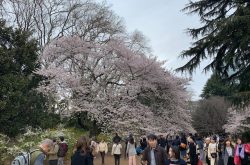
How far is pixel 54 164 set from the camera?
13.3m

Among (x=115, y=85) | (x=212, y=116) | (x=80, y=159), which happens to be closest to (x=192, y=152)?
(x=80, y=159)

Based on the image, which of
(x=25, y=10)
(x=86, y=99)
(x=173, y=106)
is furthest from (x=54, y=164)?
(x=25, y=10)

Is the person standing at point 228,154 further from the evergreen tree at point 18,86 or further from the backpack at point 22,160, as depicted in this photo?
the evergreen tree at point 18,86

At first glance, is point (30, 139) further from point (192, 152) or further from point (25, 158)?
point (25, 158)

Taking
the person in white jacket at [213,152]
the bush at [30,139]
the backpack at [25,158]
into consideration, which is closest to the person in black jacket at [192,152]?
the person in white jacket at [213,152]

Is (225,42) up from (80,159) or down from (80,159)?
up

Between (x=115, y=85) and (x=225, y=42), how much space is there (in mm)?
12964

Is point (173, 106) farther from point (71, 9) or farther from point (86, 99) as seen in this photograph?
point (71, 9)

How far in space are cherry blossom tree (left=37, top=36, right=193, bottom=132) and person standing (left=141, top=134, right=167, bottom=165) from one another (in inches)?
743

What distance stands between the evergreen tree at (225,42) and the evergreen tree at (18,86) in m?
9.78

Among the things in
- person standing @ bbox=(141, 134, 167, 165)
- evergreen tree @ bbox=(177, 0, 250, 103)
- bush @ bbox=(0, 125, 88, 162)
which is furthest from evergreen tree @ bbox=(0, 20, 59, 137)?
person standing @ bbox=(141, 134, 167, 165)

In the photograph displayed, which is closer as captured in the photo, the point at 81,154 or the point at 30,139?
the point at 81,154

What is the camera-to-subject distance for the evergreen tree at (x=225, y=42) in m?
15.3

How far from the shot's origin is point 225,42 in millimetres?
16594
